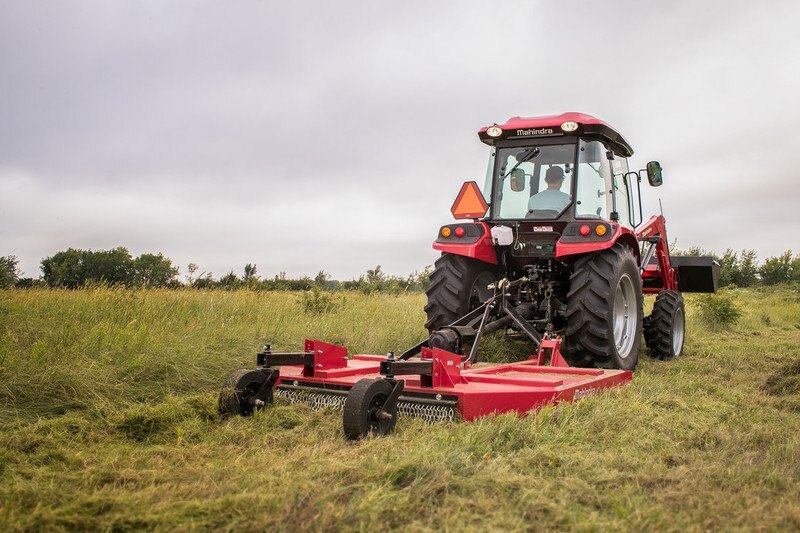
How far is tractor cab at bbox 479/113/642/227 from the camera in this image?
247 inches

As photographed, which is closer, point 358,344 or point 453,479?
point 453,479

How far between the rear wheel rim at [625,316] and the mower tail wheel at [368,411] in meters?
3.34

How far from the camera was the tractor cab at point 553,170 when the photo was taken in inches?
247

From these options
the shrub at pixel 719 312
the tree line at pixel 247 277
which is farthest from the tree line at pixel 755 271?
the shrub at pixel 719 312

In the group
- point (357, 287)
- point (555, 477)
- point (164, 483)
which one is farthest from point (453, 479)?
point (357, 287)

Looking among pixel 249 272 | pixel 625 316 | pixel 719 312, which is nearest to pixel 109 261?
pixel 249 272

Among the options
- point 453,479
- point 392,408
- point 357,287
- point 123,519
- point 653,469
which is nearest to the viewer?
point 123,519

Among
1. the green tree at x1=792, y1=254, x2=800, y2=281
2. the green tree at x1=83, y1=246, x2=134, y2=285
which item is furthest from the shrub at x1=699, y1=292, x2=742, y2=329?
the green tree at x1=792, y1=254, x2=800, y2=281

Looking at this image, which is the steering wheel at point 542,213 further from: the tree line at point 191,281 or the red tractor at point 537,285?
the tree line at point 191,281

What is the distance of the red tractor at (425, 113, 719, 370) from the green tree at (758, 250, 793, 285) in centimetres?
2489

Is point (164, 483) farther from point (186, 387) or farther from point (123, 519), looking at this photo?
point (186, 387)

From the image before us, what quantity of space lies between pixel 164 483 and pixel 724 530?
79.7 inches

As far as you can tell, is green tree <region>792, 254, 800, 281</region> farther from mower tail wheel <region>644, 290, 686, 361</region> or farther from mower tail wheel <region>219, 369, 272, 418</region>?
mower tail wheel <region>219, 369, 272, 418</region>

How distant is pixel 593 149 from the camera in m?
6.40
